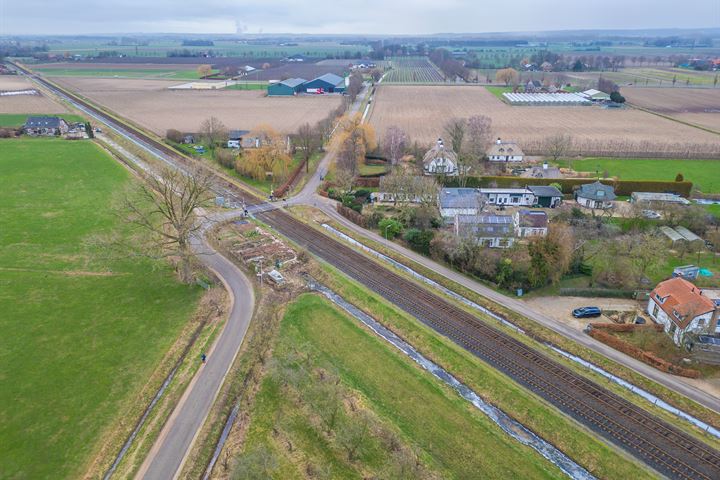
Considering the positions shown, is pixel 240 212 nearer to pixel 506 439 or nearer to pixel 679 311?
pixel 506 439

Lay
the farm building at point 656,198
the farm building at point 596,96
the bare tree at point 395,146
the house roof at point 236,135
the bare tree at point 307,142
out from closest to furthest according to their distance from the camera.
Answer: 1. the farm building at point 656,198
2. the bare tree at point 395,146
3. the bare tree at point 307,142
4. the house roof at point 236,135
5. the farm building at point 596,96

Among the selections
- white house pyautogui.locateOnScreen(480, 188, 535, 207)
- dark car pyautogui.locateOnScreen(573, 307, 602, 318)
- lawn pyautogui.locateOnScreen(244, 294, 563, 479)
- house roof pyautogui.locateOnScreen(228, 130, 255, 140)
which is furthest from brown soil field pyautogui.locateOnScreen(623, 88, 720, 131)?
lawn pyautogui.locateOnScreen(244, 294, 563, 479)

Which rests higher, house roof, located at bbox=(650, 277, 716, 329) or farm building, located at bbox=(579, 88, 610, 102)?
farm building, located at bbox=(579, 88, 610, 102)

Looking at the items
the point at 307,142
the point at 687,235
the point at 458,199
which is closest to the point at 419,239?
the point at 458,199

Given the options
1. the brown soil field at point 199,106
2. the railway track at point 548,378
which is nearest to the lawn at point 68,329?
the railway track at point 548,378

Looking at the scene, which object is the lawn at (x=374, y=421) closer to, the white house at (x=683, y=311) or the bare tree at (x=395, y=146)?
the white house at (x=683, y=311)

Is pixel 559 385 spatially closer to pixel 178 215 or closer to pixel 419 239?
pixel 419 239

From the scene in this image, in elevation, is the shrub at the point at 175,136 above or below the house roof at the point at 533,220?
above

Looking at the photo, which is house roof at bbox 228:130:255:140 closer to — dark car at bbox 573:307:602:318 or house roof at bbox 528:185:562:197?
house roof at bbox 528:185:562:197
